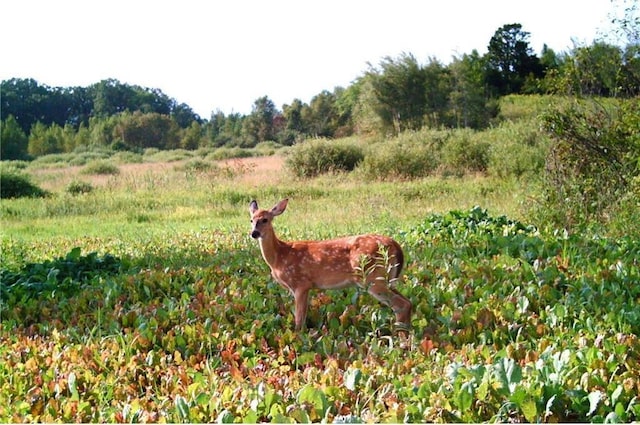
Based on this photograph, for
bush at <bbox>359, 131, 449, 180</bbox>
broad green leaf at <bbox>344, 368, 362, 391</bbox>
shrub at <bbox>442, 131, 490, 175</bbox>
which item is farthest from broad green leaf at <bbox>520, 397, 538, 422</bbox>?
shrub at <bbox>442, 131, 490, 175</bbox>

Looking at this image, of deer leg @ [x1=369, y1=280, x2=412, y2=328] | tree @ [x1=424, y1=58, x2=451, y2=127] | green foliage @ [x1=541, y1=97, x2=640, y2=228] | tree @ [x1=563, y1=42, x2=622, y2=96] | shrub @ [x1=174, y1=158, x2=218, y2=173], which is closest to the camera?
deer leg @ [x1=369, y1=280, x2=412, y2=328]

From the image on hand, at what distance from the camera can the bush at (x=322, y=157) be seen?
64.4 ft

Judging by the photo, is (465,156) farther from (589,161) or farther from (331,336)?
(331,336)

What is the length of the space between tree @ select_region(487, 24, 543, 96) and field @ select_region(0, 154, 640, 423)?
950 inches

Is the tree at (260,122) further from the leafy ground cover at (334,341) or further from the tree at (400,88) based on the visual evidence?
the leafy ground cover at (334,341)

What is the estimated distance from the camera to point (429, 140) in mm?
21594

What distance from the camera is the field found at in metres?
3.23

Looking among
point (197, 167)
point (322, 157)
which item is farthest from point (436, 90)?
point (197, 167)

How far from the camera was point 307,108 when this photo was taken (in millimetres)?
26359

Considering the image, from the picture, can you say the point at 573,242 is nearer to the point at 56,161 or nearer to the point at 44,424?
the point at 44,424

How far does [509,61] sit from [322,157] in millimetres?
14945

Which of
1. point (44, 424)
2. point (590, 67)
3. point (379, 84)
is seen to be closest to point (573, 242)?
point (44, 424)

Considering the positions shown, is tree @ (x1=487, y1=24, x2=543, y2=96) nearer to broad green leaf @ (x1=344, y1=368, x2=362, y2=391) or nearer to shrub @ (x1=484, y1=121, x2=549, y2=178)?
shrub @ (x1=484, y1=121, x2=549, y2=178)

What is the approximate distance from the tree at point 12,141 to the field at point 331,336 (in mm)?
23847
